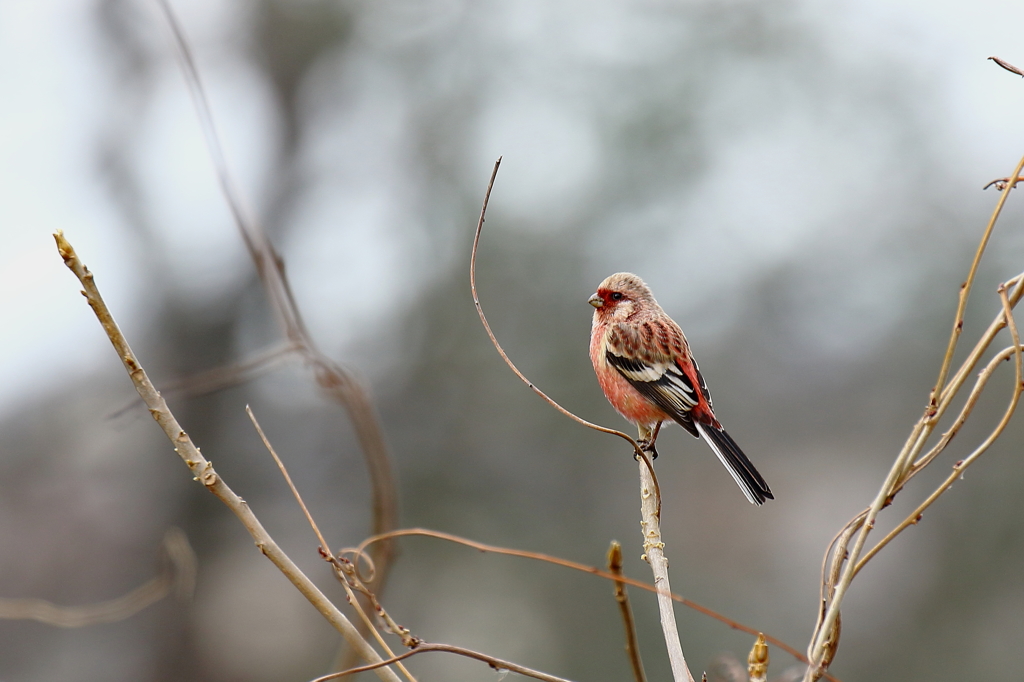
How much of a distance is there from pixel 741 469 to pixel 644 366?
0.59m

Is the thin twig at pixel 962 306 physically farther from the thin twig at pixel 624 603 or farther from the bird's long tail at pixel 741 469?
the bird's long tail at pixel 741 469

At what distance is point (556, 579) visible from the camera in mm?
8422

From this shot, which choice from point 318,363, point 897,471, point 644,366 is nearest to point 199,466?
point 318,363

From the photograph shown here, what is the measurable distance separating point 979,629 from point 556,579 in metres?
4.33

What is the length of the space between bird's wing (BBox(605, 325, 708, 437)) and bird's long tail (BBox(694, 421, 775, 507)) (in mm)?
95

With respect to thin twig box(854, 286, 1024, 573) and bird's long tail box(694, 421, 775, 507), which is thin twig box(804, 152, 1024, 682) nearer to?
thin twig box(854, 286, 1024, 573)

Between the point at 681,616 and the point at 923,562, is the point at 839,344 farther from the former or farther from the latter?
the point at 681,616

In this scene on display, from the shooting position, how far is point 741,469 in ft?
7.79

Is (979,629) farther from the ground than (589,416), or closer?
closer

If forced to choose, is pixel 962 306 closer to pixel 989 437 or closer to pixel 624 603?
pixel 989 437

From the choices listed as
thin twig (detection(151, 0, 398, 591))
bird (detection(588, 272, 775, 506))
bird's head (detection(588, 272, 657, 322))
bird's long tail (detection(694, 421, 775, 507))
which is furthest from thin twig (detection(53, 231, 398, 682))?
bird's head (detection(588, 272, 657, 322))

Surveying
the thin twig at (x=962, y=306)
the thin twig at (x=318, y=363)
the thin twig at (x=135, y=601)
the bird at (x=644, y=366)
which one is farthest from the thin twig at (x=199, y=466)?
the bird at (x=644, y=366)

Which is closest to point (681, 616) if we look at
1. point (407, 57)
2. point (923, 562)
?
point (923, 562)

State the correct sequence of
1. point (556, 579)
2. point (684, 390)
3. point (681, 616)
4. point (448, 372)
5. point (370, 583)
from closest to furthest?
1. point (370, 583)
2. point (684, 390)
3. point (681, 616)
4. point (556, 579)
5. point (448, 372)
